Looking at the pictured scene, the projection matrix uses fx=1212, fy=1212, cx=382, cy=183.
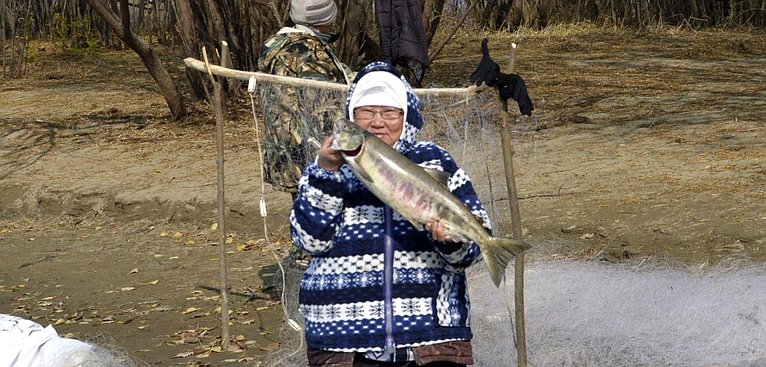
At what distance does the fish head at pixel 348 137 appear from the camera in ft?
10.7

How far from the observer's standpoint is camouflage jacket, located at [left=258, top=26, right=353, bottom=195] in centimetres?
602


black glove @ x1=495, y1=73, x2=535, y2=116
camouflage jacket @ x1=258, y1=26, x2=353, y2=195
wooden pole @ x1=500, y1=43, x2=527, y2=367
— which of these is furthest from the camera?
camouflage jacket @ x1=258, y1=26, x2=353, y2=195

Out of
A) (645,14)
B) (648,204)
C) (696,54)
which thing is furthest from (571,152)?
(645,14)

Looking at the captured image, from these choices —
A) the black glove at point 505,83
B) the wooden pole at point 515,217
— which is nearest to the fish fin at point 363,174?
the black glove at point 505,83

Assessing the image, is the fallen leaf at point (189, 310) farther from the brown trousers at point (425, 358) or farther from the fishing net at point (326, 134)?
the brown trousers at point (425, 358)

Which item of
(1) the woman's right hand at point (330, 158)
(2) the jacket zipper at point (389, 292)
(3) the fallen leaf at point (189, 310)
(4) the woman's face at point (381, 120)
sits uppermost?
(4) the woman's face at point (381, 120)

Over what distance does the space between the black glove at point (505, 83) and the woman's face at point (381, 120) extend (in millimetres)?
837

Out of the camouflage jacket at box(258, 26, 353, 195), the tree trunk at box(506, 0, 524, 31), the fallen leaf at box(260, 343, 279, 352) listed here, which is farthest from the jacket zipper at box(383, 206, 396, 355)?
the tree trunk at box(506, 0, 524, 31)

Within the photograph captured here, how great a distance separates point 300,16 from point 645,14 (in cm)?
1287

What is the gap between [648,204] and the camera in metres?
8.11

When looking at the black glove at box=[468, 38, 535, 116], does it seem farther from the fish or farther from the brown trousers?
the brown trousers

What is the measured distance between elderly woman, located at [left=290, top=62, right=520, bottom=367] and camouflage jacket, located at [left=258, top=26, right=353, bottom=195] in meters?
2.46

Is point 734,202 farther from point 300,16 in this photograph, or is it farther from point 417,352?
point 417,352

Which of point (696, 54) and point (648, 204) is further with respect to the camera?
point (696, 54)
